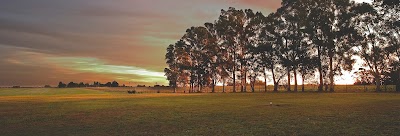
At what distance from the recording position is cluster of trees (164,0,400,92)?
7731 cm

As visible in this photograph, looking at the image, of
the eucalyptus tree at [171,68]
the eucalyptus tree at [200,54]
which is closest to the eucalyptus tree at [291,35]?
the eucalyptus tree at [200,54]

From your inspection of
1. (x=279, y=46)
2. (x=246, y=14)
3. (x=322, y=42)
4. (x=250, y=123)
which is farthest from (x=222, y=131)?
(x=246, y=14)

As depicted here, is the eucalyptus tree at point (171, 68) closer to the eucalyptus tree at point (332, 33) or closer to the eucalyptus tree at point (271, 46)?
the eucalyptus tree at point (271, 46)

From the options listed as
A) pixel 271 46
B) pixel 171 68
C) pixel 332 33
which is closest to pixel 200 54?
pixel 171 68

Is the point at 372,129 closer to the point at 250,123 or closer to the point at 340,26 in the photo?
the point at 250,123

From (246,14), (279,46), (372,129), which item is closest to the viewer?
(372,129)

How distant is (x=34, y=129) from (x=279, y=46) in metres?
76.9

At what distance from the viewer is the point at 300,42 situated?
86.0 meters

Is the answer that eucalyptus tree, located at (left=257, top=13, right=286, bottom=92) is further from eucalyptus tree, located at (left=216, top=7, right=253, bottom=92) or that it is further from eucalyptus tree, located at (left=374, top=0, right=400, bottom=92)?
eucalyptus tree, located at (left=374, top=0, right=400, bottom=92)

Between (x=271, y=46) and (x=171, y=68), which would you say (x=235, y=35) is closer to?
(x=271, y=46)

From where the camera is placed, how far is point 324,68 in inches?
3241

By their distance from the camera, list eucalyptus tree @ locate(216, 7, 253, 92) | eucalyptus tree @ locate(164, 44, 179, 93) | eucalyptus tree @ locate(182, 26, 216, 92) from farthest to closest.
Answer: eucalyptus tree @ locate(164, 44, 179, 93)
eucalyptus tree @ locate(182, 26, 216, 92)
eucalyptus tree @ locate(216, 7, 253, 92)

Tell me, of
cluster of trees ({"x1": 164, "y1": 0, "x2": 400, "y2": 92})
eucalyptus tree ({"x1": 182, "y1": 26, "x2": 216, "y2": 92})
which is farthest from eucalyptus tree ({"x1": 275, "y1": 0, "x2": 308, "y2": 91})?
eucalyptus tree ({"x1": 182, "y1": 26, "x2": 216, "y2": 92})

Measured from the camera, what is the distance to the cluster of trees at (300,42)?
254 ft
